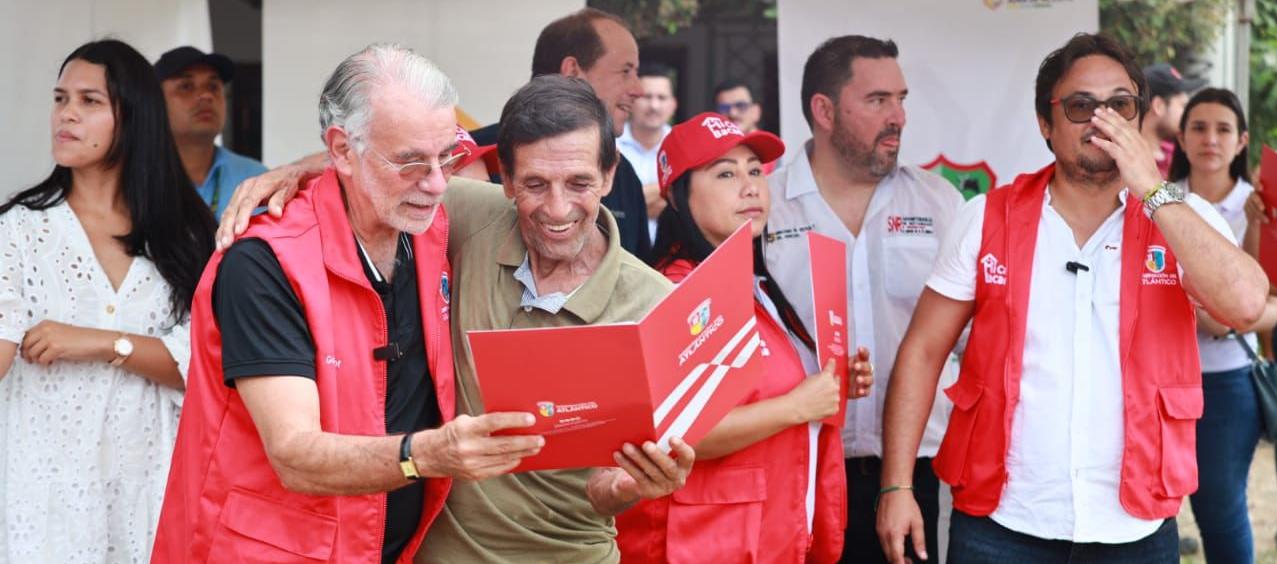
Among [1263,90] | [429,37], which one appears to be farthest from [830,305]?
[1263,90]

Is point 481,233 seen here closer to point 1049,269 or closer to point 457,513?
point 457,513

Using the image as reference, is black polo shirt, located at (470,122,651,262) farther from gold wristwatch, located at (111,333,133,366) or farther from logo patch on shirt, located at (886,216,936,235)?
gold wristwatch, located at (111,333,133,366)

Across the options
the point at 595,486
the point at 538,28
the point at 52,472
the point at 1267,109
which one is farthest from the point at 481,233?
the point at 1267,109

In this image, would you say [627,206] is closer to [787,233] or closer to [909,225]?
[787,233]

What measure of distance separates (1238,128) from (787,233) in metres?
2.28

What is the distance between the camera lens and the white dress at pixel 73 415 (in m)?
3.17

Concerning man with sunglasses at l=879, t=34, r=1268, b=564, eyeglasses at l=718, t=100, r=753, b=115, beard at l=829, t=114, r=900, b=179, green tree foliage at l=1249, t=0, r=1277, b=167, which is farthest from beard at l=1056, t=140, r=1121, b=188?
green tree foliage at l=1249, t=0, r=1277, b=167

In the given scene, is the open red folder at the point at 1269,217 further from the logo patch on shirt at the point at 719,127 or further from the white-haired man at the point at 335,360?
the white-haired man at the point at 335,360

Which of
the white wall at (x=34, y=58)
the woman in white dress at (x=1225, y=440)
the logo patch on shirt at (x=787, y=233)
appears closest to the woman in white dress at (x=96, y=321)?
the white wall at (x=34, y=58)

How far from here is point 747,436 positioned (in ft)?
9.91

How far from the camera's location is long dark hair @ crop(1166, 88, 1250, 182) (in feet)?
16.6

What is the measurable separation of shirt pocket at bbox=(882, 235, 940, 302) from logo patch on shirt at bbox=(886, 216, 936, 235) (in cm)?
4

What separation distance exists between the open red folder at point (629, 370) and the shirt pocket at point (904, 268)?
1559mm

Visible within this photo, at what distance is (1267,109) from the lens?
402 inches
